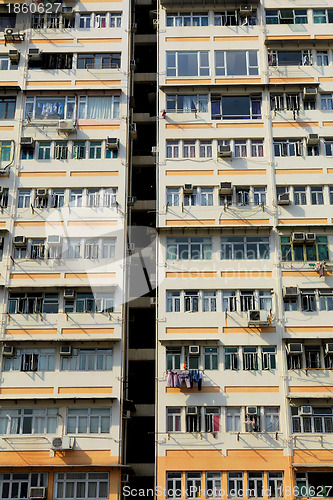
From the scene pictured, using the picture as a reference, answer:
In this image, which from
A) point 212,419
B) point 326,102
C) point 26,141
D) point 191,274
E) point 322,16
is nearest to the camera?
point 212,419

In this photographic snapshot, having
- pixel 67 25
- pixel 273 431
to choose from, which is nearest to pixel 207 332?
pixel 273 431

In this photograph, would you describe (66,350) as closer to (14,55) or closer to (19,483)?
(19,483)

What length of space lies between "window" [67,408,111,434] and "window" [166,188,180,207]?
728cm

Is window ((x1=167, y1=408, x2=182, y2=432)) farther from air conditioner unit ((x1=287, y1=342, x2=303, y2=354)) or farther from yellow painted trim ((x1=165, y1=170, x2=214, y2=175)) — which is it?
yellow painted trim ((x1=165, y1=170, x2=214, y2=175))

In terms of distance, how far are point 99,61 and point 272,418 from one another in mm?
14466

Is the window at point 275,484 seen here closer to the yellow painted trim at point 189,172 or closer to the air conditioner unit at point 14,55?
the yellow painted trim at point 189,172

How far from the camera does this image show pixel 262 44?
24.4 meters

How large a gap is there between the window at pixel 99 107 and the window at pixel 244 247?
21.0 feet

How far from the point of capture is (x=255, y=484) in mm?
19078

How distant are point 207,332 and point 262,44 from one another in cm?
1136

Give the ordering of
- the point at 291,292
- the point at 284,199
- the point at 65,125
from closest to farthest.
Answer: the point at 291,292
the point at 284,199
the point at 65,125

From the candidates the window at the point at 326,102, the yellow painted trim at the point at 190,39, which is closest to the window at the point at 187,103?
the yellow painted trim at the point at 190,39

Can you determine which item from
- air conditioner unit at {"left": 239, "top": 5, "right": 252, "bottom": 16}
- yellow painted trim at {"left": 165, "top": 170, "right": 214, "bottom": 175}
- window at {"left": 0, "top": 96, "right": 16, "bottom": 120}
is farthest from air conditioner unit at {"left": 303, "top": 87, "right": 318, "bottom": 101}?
window at {"left": 0, "top": 96, "right": 16, "bottom": 120}

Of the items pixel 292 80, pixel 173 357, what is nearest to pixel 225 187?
pixel 292 80
